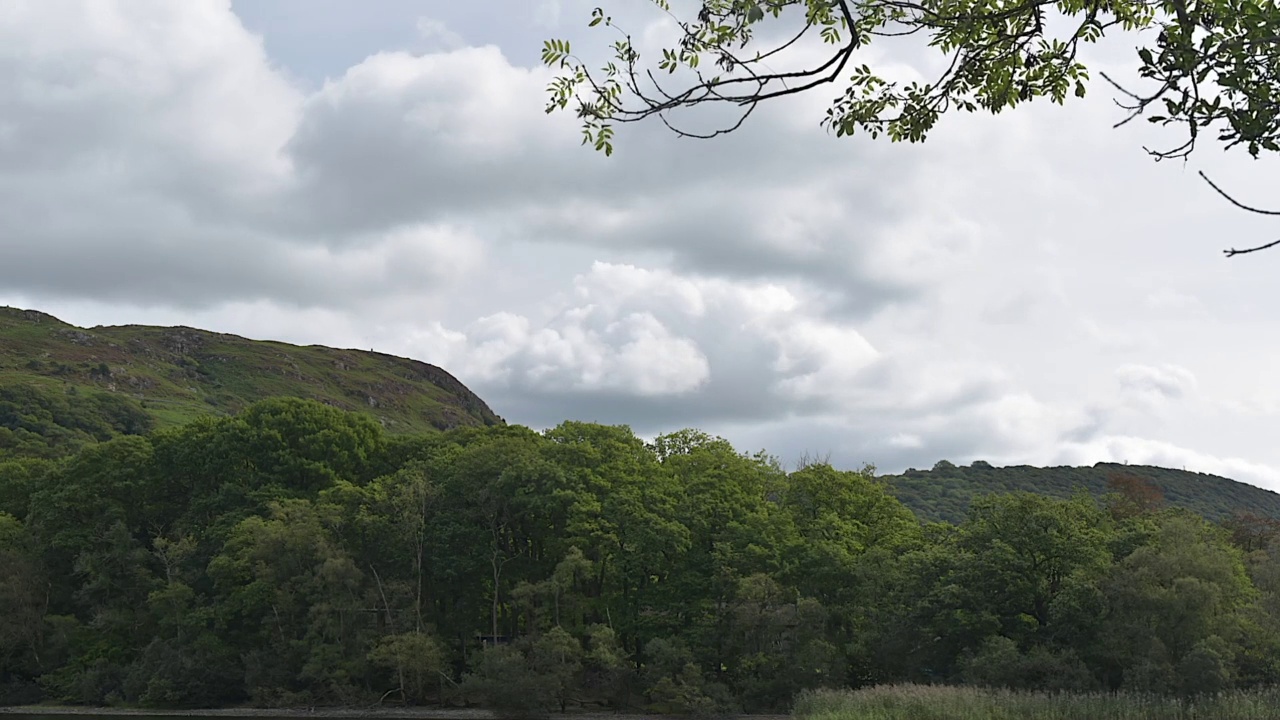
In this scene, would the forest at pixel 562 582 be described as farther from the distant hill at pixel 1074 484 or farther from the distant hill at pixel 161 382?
the distant hill at pixel 1074 484

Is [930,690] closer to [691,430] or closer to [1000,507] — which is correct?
[1000,507]

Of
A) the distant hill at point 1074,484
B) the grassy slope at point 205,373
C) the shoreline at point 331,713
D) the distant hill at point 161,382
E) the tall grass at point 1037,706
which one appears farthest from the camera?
the grassy slope at point 205,373

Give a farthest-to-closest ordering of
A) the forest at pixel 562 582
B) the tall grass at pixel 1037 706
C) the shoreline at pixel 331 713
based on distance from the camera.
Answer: the shoreline at pixel 331 713 → the forest at pixel 562 582 → the tall grass at pixel 1037 706

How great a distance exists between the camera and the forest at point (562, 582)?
40500 millimetres

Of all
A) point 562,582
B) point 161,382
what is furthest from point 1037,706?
point 161,382

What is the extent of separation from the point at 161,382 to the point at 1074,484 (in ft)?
416

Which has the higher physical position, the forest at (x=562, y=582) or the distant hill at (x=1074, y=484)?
the distant hill at (x=1074, y=484)

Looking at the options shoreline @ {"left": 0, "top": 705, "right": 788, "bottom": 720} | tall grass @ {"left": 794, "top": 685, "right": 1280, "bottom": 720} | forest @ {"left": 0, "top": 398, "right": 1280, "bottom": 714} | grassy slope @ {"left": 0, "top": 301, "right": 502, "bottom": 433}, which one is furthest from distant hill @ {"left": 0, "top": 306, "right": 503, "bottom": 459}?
tall grass @ {"left": 794, "top": 685, "right": 1280, "bottom": 720}

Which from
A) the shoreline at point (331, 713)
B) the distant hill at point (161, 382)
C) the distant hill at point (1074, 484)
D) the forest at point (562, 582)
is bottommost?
the shoreline at point (331, 713)

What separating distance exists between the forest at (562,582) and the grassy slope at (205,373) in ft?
237

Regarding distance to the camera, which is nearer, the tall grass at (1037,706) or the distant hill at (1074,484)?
the tall grass at (1037,706)

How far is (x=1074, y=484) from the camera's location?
5281 inches

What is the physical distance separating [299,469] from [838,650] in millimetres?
31061

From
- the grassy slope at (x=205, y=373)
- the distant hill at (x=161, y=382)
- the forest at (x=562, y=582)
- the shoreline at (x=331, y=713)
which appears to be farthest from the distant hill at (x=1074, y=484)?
the shoreline at (x=331, y=713)
